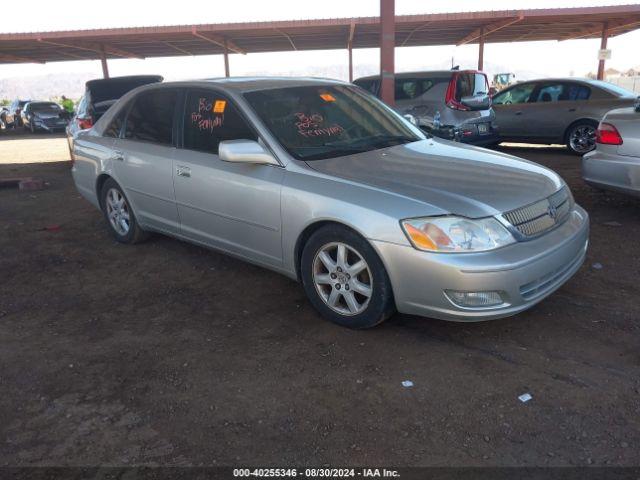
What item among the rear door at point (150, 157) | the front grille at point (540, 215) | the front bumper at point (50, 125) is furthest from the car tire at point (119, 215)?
the front bumper at point (50, 125)

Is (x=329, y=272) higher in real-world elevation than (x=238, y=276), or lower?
higher

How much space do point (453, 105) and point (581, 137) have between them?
2.79m

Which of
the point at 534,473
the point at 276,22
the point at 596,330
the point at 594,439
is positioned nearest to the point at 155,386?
the point at 534,473

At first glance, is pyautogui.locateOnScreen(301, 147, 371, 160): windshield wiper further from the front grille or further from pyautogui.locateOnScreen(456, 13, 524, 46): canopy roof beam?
pyautogui.locateOnScreen(456, 13, 524, 46): canopy roof beam

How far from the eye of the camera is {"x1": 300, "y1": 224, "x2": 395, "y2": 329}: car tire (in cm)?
317

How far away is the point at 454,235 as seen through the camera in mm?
2930

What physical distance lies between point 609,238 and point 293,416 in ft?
12.7

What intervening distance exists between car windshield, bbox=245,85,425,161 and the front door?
0.22 metres

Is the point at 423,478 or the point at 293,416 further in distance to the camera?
the point at 293,416

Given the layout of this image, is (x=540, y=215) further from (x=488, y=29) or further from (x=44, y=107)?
(x=44, y=107)

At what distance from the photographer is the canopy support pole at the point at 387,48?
915 centimetres

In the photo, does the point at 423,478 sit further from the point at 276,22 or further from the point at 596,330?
the point at 276,22

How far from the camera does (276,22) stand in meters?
18.1

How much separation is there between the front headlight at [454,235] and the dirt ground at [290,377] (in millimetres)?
664
